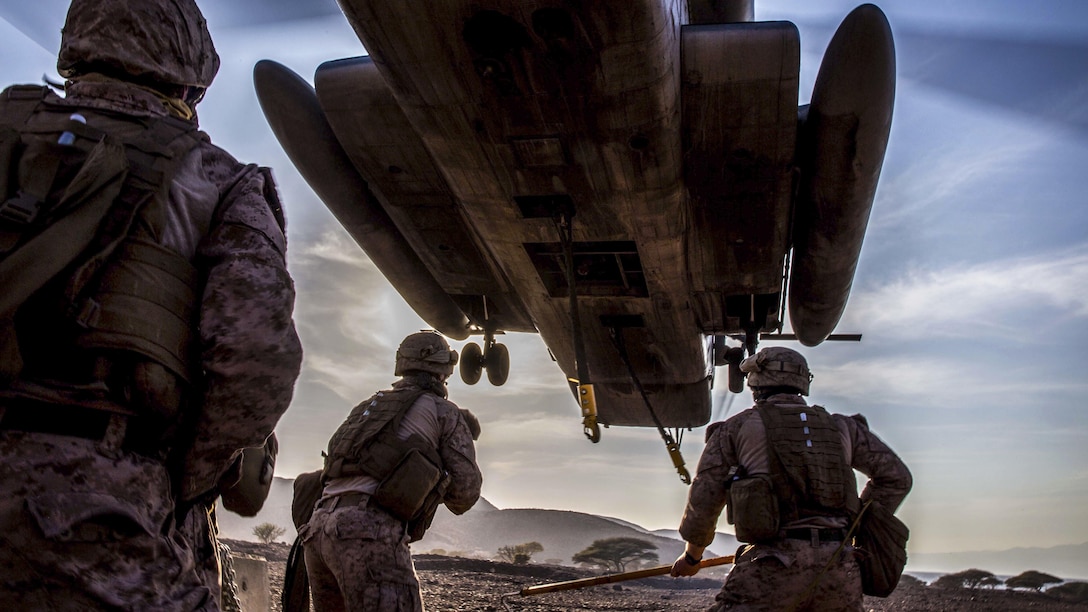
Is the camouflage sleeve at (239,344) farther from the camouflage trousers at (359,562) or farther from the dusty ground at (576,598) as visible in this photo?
the dusty ground at (576,598)

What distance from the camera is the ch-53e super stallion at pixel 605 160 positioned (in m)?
4.65

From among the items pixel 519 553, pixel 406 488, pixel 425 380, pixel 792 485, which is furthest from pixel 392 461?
pixel 519 553

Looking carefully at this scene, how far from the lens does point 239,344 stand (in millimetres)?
1917

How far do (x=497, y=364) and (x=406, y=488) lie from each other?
4754 millimetres

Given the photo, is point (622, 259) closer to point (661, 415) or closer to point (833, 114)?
point (833, 114)

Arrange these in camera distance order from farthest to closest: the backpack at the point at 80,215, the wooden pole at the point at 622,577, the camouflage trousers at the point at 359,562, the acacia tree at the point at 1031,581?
the acacia tree at the point at 1031,581 → the wooden pole at the point at 622,577 → the camouflage trousers at the point at 359,562 → the backpack at the point at 80,215

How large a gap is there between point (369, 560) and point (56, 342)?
2751mm

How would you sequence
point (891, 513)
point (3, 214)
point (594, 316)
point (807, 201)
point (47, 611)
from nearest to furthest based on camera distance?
point (47, 611) → point (3, 214) → point (891, 513) → point (807, 201) → point (594, 316)

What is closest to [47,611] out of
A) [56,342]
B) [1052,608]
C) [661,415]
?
[56,342]

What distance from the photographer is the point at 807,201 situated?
642 cm

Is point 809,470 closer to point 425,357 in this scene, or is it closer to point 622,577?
point 622,577

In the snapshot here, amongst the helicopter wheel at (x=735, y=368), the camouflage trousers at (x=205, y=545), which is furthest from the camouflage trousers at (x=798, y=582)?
the helicopter wheel at (x=735, y=368)

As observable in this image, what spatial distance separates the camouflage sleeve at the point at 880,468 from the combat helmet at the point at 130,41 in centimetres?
420

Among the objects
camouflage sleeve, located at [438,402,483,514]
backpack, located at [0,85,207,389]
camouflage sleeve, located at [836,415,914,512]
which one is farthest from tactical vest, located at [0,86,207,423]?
camouflage sleeve, located at [836,415,914,512]
